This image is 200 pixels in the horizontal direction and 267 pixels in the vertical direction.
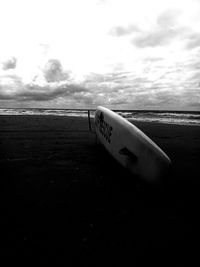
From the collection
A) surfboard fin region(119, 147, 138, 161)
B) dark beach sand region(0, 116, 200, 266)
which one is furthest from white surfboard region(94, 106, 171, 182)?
dark beach sand region(0, 116, 200, 266)

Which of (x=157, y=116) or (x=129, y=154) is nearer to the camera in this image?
(x=129, y=154)

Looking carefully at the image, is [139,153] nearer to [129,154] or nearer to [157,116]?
[129,154]

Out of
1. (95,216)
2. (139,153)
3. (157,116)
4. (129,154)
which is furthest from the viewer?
(157,116)

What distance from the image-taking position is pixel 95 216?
3564 mm

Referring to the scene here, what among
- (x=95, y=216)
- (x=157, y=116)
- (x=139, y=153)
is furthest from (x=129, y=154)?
(x=157, y=116)

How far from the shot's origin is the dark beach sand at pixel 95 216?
107 inches

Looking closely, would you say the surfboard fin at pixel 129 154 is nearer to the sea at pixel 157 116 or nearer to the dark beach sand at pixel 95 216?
the dark beach sand at pixel 95 216

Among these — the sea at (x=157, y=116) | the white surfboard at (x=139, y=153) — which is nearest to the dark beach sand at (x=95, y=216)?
the white surfboard at (x=139, y=153)

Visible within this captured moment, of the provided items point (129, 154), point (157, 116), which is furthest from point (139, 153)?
point (157, 116)

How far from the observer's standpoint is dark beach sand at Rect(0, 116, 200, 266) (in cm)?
271

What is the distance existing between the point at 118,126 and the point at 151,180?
2213 mm

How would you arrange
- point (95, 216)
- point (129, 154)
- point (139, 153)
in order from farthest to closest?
point (129, 154)
point (139, 153)
point (95, 216)

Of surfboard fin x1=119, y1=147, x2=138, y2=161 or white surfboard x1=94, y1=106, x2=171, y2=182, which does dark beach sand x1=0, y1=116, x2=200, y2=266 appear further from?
surfboard fin x1=119, y1=147, x2=138, y2=161

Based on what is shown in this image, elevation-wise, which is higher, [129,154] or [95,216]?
[129,154]
